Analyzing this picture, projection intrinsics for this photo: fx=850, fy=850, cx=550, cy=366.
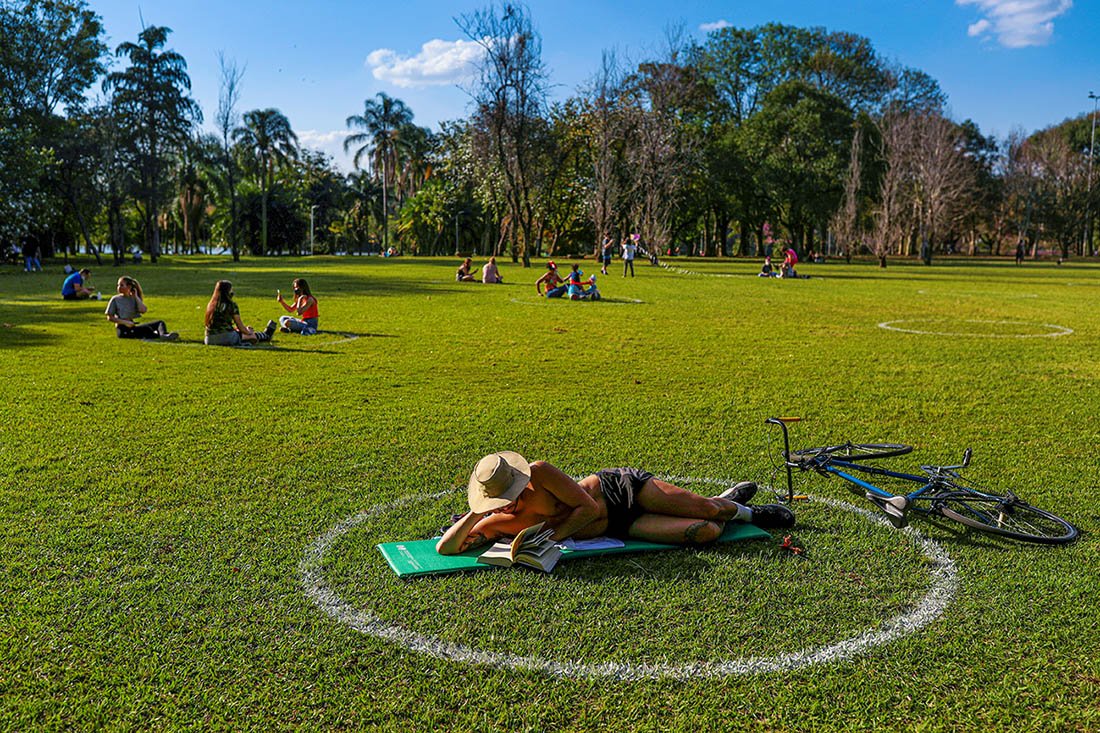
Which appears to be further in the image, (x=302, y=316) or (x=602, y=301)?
(x=602, y=301)

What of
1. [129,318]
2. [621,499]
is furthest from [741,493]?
[129,318]

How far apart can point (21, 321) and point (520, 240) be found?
164 ft

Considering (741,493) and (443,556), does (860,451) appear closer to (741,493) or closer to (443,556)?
(741,493)

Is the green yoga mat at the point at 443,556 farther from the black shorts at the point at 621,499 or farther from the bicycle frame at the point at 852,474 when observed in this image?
the bicycle frame at the point at 852,474

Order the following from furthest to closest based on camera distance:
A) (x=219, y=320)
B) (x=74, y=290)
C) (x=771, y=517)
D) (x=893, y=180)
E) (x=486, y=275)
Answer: (x=893, y=180), (x=486, y=275), (x=74, y=290), (x=219, y=320), (x=771, y=517)

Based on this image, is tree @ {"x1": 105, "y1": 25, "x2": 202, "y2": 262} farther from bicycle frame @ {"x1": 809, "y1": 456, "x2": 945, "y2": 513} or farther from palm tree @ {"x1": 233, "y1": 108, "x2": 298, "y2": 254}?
bicycle frame @ {"x1": 809, "y1": 456, "x2": 945, "y2": 513}

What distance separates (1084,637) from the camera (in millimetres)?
4188

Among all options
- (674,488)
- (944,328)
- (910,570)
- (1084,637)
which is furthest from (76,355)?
(944,328)

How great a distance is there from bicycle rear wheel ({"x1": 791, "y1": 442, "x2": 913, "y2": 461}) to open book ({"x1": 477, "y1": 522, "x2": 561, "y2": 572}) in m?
2.71

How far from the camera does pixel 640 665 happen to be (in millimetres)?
3924

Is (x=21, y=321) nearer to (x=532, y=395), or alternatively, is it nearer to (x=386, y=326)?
(x=386, y=326)

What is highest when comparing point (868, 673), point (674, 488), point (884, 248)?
point (884, 248)

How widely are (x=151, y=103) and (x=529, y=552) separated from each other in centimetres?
5027

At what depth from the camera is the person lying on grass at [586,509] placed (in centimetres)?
496
